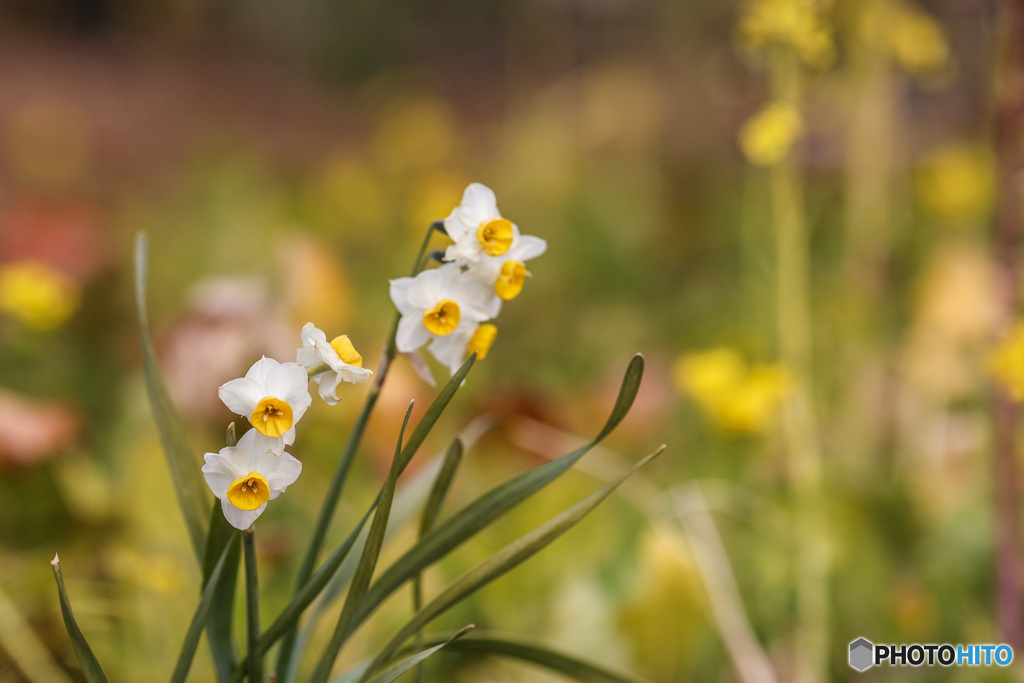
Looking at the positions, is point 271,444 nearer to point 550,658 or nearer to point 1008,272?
point 550,658

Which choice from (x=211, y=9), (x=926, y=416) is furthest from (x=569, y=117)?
(x=211, y=9)

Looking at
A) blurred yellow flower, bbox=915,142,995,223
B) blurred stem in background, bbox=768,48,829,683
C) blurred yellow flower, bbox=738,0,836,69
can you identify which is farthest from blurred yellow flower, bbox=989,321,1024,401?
blurred yellow flower, bbox=915,142,995,223

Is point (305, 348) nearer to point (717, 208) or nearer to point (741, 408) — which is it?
point (741, 408)

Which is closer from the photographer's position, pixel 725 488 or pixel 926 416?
pixel 725 488

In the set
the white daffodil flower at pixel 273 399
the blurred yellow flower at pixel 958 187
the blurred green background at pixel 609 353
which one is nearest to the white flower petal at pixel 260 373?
the white daffodil flower at pixel 273 399

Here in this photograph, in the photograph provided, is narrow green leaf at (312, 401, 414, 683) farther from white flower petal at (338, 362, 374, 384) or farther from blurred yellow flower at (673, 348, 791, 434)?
blurred yellow flower at (673, 348, 791, 434)
